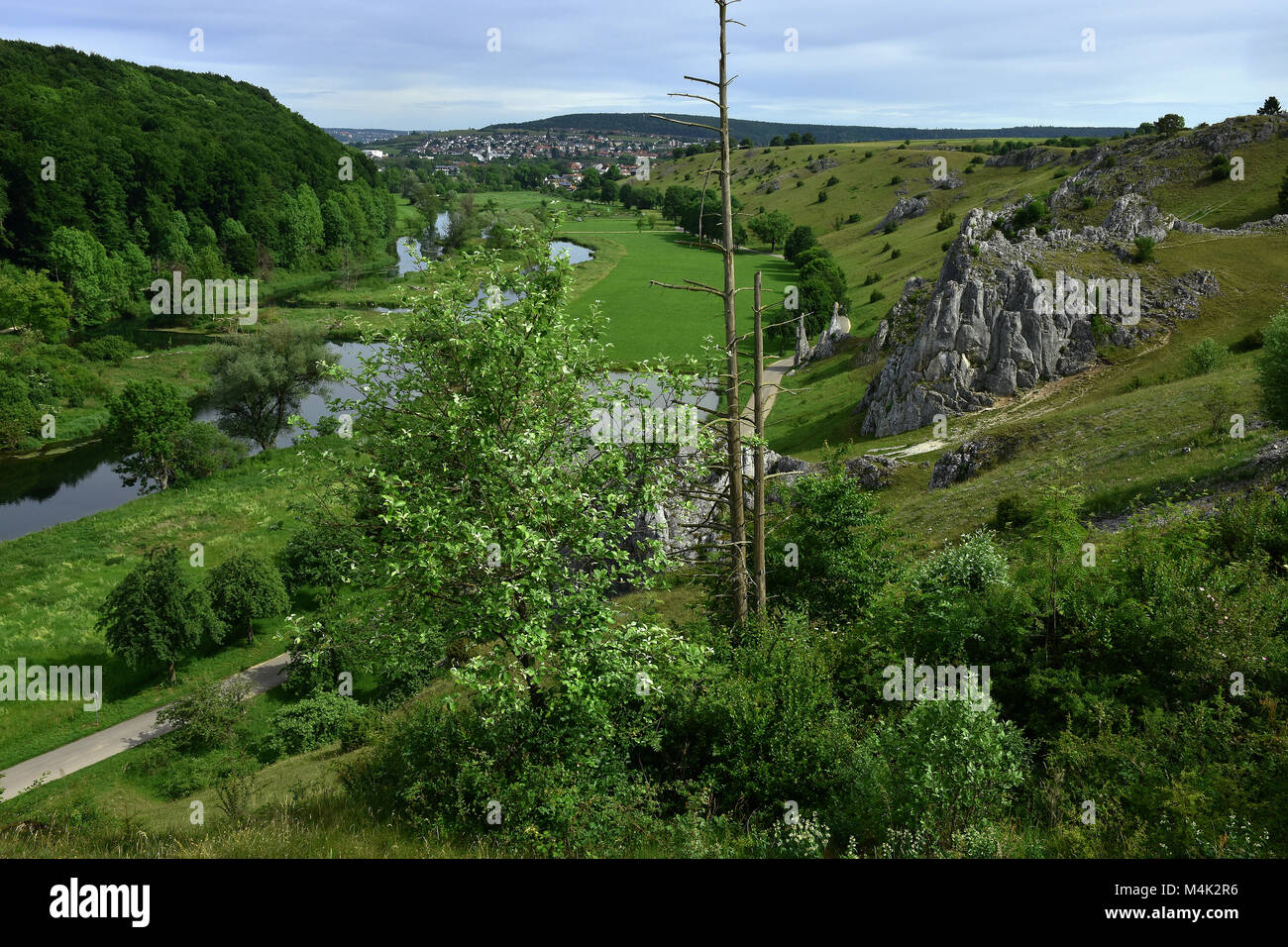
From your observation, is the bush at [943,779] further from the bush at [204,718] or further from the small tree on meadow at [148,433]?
the small tree on meadow at [148,433]

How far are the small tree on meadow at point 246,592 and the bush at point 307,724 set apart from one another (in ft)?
28.2

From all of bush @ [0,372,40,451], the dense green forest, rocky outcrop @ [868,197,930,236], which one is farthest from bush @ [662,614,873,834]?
rocky outcrop @ [868,197,930,236]

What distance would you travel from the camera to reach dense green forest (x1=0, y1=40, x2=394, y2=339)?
107 metres

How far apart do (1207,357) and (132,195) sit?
153m

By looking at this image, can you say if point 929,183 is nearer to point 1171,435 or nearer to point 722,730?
point 1171,435

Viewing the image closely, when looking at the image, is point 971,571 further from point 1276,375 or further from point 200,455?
point 200,455

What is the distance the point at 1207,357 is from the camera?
45.5 metres

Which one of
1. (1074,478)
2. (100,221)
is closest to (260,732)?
(1074,478)

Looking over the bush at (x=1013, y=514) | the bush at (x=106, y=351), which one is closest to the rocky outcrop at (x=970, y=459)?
the bush at (x=1013, y=514)

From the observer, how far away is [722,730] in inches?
486

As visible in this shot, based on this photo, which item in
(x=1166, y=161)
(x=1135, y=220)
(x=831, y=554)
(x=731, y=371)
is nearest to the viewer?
(x=731, y=371)

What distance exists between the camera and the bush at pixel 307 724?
2919 centimetres

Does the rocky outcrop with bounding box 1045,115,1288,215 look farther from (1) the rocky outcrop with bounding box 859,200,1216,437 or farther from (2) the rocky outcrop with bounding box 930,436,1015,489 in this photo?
(2) the rocky outcrop with bounding box 930,436,1015,489

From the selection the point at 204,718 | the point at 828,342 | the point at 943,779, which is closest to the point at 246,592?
the point at 204,718
